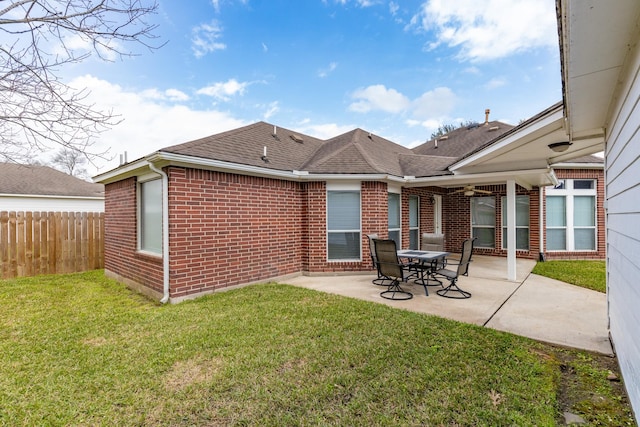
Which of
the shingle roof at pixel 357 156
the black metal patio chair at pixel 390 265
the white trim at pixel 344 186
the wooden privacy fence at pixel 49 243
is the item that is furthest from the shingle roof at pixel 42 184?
the black metal patio chair at pixel 390 265

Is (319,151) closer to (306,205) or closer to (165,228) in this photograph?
(306,205)

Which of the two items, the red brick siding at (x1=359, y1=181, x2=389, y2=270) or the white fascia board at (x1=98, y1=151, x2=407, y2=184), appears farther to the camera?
the red brick siding at (x1=359, y1=181, x2=389, y2=270)

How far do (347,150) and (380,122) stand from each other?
1155cm

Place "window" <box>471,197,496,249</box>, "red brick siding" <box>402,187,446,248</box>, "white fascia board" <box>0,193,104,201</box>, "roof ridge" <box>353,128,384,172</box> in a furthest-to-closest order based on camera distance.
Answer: "white fascia board" <box>0,193,104,201</box>
"window" <box>471,197,496,249</box>
"red brick siding" <box>402,187,446,248</box>
"roof ridge" <box>353,128,384,172</box>

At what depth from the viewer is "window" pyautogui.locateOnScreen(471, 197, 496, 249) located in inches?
437

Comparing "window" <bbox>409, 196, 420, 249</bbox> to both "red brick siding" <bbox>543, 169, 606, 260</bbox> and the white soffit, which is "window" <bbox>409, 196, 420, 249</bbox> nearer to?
"red brick siding" <bbox>543, 169, 606, 260</bbox>

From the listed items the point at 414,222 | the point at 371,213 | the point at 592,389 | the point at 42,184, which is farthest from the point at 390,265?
the point at 42,184

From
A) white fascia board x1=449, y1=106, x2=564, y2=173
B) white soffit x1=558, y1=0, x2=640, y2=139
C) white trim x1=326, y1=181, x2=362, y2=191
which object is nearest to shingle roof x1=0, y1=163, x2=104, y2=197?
white trim x1=326, y1=181, x2=362, y2=191

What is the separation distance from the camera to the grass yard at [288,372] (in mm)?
2344

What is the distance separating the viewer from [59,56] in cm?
333

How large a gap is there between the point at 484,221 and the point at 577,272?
366 cm

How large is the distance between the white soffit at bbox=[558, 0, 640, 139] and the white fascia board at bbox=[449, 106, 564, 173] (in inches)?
27.2

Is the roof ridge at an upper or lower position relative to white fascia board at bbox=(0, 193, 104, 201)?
upper

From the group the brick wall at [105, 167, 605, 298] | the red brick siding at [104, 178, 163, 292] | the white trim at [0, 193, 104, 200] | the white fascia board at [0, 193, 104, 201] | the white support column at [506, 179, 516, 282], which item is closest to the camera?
the brick wall at [105, 167, 605, 298]
